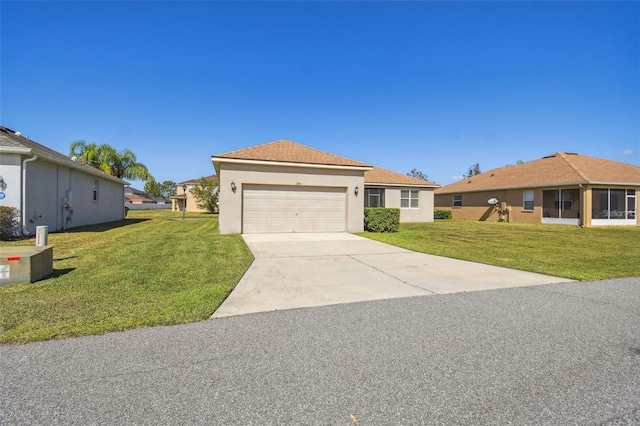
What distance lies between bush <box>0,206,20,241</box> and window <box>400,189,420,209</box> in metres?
20.0

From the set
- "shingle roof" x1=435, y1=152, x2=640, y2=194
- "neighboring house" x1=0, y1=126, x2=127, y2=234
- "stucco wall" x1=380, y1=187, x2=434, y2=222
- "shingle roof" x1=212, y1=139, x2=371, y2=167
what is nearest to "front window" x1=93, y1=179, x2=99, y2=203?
"neighboring house" x1=0, y1=126, x2=127, y2=234

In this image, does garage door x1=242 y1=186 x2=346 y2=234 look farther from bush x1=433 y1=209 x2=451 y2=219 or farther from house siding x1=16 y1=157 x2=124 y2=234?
bush x1=433 y1=209 x2=451 y2=219

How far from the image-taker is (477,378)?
280 centimetres

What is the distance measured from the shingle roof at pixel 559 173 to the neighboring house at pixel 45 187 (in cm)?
2675

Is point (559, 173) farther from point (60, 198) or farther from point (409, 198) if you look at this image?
point (60, 198)

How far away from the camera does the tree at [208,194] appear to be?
121 ft

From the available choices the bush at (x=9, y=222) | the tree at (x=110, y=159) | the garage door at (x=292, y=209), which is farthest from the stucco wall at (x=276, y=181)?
the tree at (x=110, y=159)

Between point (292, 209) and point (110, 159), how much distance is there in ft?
84.8

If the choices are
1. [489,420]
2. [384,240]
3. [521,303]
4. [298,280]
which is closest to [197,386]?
[489,420]

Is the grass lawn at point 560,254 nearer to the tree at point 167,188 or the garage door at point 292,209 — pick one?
the garage door at point 292,209

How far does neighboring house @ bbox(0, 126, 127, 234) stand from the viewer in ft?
37.7

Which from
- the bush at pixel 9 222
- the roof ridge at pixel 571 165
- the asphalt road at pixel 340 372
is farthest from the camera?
the roof ridge at pixel 571 165

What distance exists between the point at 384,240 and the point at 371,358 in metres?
9.79

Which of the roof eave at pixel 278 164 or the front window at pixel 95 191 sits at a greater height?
the roof eave at pixel 278 164
